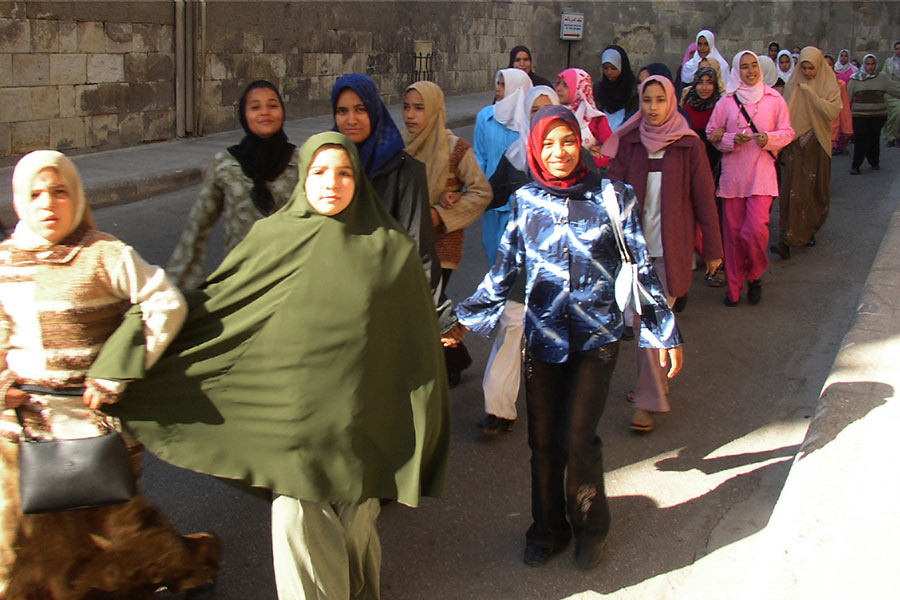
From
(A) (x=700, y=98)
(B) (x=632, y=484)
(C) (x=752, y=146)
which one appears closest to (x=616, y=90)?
(A) (x=700, y=98)

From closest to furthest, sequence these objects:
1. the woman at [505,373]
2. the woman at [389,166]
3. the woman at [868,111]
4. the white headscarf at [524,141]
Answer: the woman at [389,166] → the woman at [505,373] → the white headscarf at [524,141] → the woman at [868,111]

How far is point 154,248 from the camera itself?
8344 mm

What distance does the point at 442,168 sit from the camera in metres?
5.13

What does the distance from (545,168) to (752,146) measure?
13.6 feet

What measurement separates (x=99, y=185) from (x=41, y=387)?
7.95 m

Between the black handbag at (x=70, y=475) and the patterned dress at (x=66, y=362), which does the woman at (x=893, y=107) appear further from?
the black handbag at (x=70, y=475)

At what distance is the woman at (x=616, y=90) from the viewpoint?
8.23 m

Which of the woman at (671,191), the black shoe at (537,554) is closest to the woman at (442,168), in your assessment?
the woman at (671,191)

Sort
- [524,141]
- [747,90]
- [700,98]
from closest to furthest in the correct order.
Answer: [524,141]
[747,90]
[700,98]

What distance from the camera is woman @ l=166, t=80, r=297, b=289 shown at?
4.19m

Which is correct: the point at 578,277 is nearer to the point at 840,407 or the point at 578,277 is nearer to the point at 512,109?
the point at 840,407

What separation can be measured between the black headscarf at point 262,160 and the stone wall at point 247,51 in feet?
26.0

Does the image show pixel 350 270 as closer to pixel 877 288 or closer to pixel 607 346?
pixel 607 346

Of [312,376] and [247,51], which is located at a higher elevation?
[247,51]
